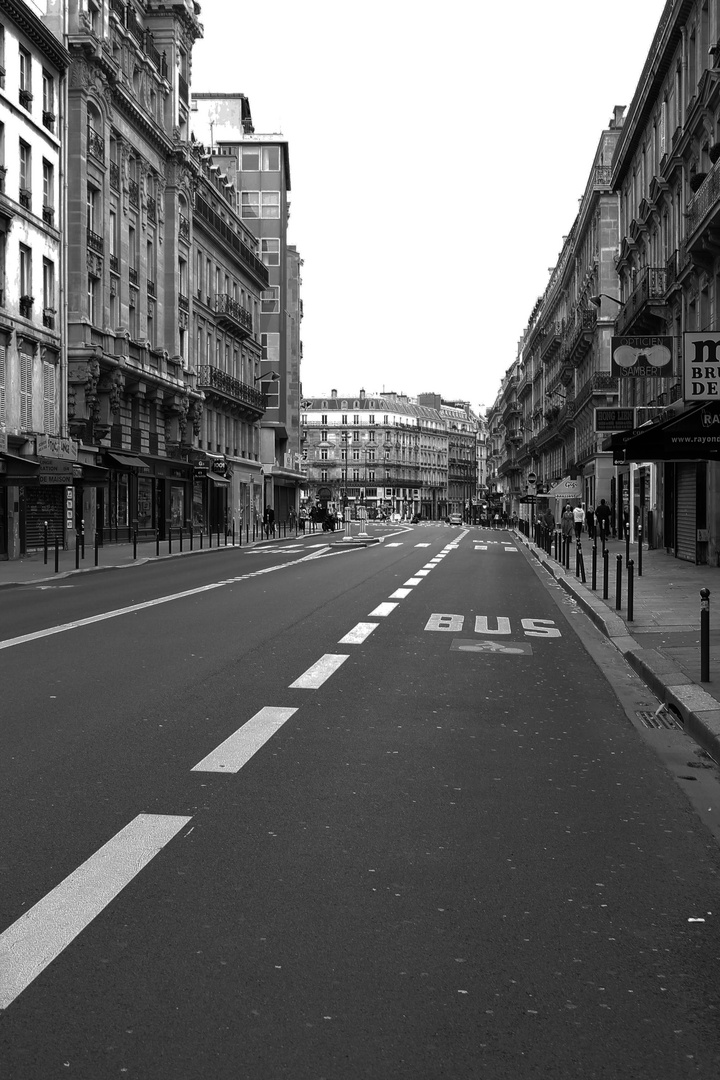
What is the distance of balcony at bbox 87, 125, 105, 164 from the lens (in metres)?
39.6

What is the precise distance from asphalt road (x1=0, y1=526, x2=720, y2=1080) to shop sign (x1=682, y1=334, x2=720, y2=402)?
549cm

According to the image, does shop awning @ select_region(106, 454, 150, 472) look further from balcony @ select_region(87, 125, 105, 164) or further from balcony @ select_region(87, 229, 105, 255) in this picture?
balcony @ select_region(87, 125, 105, 164)

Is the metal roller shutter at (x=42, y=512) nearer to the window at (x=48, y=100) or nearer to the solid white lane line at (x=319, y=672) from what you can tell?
the window at (x=48, y=100)

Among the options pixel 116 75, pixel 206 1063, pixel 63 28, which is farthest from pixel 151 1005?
pixel 116 75

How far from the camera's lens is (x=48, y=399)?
113 ft

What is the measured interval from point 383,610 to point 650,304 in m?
20.6

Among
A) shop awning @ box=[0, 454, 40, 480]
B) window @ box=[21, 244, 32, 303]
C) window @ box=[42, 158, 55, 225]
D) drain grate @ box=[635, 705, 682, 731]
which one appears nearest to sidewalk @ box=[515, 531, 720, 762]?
drain grate @ box=[635, 705, 682, 731]

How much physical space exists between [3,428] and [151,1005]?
29.4 m

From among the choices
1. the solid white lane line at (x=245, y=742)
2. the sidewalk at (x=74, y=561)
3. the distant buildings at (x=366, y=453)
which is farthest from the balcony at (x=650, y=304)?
the distant buildings at (x=366, y=453)

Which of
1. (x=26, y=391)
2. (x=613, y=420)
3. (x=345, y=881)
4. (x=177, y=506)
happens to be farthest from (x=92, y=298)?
(x=345, y=881)

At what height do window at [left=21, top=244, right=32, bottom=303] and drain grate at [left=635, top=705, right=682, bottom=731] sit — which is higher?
window at [left=21, top=244, right=32, bottom=303]

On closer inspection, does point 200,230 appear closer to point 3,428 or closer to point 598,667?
point 3,428

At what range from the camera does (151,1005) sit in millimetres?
3215

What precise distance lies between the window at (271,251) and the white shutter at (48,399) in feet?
143
